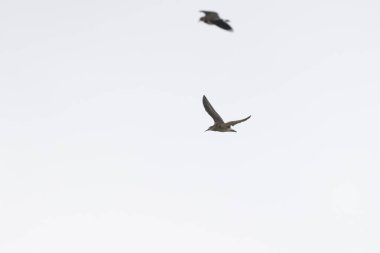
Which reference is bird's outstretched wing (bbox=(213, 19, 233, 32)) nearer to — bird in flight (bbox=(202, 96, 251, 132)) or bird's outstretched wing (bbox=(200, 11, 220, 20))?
bird's outstretched wing (bbox=(200, 11, 220, 20))

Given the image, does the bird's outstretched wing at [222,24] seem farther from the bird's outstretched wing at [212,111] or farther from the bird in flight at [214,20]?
the bird's outstretched wing at [212,111]

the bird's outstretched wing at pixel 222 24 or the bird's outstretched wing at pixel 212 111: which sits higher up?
the bird's outstretched wing at pixel 222 24

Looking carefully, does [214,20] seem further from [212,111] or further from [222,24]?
[212,111]

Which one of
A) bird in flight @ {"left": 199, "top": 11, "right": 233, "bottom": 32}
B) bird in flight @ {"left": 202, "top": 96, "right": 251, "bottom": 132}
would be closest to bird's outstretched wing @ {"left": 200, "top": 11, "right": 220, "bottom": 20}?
bird in flight @ {"left": 199, "top": 11, "right": 233, "bottom": 32}

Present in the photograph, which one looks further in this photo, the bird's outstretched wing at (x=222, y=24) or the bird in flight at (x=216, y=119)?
the bird's outstretched wing at (x=222, y=24)

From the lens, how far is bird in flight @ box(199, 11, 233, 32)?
38250mm

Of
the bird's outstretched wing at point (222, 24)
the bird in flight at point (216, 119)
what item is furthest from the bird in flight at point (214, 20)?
the bird in flight at point (216, 119)

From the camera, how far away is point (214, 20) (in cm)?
3884

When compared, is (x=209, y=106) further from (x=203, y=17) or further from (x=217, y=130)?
(x=203, y=17)

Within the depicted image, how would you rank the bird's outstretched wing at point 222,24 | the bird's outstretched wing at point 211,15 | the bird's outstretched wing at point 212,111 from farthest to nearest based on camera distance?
the bird's outstretched wing at point 222,24, the bird's outstretched wing at point 212,111, the bird's outstretched wing at point 211,15

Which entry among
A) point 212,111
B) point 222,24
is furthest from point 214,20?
point 212,111

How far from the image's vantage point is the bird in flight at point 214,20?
38250 mm

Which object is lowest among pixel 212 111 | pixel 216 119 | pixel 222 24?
pixel 216 119

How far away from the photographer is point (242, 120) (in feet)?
120
